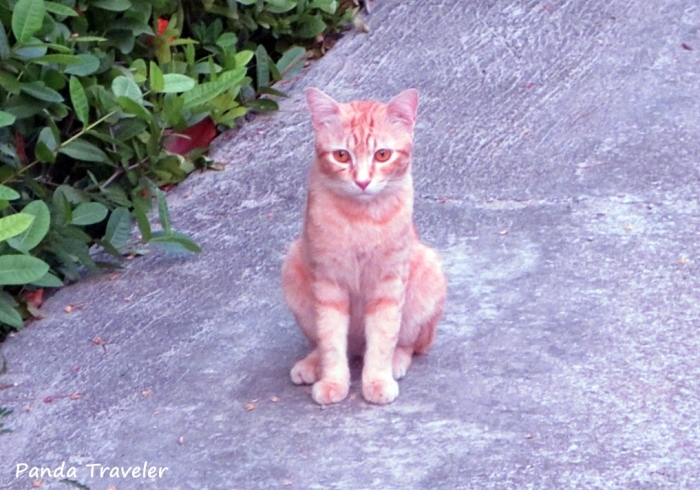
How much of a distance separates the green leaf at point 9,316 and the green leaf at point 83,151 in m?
0.83

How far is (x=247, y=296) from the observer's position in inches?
181

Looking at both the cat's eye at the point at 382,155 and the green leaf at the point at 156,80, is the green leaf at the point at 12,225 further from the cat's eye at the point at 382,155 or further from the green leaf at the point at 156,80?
the cat's eye at the point at 382,155

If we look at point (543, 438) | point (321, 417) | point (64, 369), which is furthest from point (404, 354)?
point (64, 369)

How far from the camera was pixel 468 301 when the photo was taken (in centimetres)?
444

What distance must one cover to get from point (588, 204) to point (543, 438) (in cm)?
194

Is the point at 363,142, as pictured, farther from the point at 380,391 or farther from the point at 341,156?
the point at 380,391

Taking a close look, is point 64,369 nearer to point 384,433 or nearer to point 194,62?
point 384,433

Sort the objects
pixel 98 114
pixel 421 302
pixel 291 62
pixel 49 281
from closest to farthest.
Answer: pixel 421 302, pixel 49 281, pixel 98 114, pixel 291 62

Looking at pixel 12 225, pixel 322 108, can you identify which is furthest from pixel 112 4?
pixel 322 108

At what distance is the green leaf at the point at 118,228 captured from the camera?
4.86 m

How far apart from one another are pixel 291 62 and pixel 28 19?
2382mm

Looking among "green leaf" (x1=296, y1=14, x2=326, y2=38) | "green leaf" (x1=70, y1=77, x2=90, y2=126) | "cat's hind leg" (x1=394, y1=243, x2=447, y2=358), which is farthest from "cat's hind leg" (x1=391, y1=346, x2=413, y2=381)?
"green leaf" (x1=296, y1=14, x2=326, y2=38)

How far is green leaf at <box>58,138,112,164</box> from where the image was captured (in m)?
4.79

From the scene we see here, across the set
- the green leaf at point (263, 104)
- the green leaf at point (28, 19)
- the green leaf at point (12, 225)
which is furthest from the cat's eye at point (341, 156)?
the green leaf at point (263, 104)
